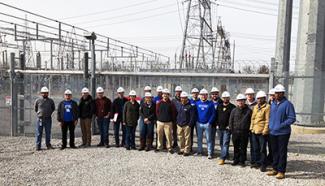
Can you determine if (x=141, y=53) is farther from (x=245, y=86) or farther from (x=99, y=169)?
(x=99, y=169)

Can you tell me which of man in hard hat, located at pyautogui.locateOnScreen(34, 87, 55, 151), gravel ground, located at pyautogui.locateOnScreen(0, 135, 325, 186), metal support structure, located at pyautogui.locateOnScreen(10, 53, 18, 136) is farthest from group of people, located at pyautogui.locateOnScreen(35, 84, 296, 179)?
metal support structure, located at pyautogui.locateOnScreen(10, 53, 18, 136)

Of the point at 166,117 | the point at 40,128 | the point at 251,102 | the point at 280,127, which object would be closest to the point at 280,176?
the point at 280,127

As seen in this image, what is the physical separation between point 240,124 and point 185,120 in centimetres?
152

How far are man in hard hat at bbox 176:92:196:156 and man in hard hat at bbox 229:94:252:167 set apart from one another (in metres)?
1.14

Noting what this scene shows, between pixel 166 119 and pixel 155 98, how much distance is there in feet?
3.37

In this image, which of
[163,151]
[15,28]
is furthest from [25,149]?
[15,28]

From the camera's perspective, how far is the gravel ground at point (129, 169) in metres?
6.27

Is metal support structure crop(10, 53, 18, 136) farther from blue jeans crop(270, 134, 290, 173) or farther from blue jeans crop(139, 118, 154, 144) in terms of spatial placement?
blue jeans crop(270, 134, 290, 173)

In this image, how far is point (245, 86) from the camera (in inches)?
374

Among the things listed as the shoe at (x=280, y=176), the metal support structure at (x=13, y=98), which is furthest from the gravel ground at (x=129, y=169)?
the metal support structure at (x=13, y=98)

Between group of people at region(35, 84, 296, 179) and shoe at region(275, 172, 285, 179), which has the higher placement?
group of people at region(35, 84, 296, 179)

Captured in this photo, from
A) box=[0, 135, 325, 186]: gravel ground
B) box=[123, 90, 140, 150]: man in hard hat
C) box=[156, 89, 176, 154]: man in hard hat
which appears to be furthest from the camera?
box=[123, 90, 140, 150]: man in hard hat

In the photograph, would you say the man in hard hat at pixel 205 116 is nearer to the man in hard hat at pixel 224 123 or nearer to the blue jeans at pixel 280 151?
the man in hard hat at pixel 224 123

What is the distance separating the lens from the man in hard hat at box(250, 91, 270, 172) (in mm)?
6836
